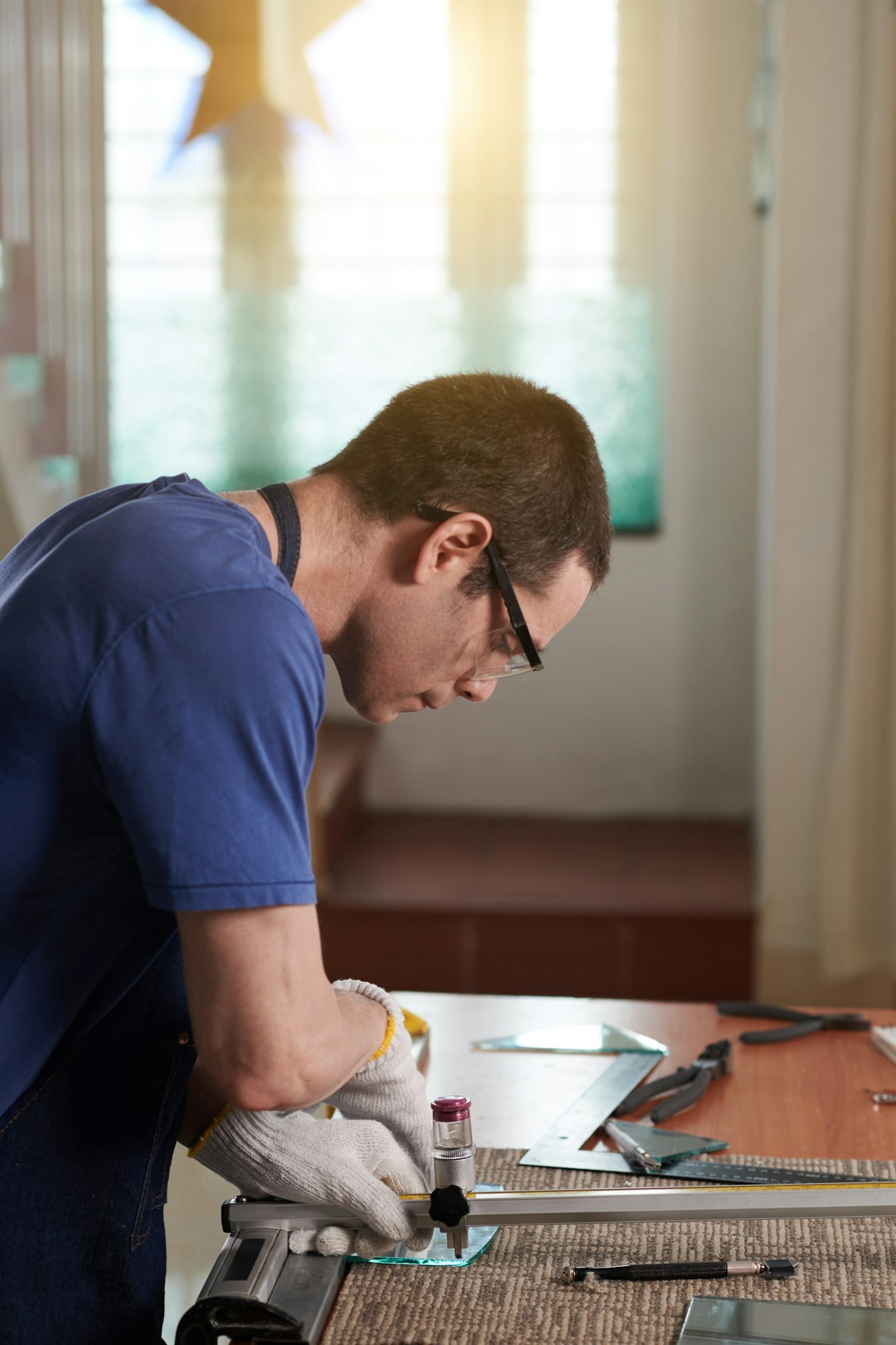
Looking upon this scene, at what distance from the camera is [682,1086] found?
4.88 ft

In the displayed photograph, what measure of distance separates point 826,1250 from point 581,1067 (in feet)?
1.58

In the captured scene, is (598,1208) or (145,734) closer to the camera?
(145,734)

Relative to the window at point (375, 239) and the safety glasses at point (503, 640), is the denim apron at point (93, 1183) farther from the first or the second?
Result: the window at point (375, 239)

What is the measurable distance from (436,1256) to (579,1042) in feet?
1.83

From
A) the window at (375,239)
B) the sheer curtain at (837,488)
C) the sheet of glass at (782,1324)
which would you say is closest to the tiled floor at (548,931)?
the sheer curtain at (837,488)

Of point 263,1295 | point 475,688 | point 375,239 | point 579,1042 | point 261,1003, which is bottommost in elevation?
point 579,1042

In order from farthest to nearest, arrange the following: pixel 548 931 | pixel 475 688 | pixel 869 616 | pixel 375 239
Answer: pixel 375 239
pixel 548 931
pixel 869 616
pixel 475 688

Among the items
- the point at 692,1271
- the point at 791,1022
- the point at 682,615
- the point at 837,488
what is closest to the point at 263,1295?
the point at 692,1271

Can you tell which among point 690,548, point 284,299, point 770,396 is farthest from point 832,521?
point 284,299

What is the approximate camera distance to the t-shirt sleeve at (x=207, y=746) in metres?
0.92

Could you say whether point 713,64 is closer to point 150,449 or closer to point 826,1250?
point 150,449

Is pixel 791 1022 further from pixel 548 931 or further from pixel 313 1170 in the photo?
pixel 548 931

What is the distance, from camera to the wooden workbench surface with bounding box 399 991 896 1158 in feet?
4.58

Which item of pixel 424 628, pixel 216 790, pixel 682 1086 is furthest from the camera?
pixel 682 1086
